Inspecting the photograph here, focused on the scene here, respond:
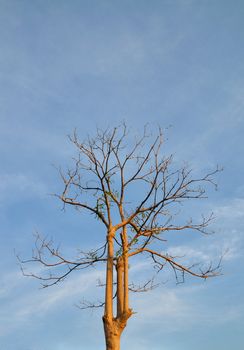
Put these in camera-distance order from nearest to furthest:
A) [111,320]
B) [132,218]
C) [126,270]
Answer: [111,320] < [126,270] < [132,218]

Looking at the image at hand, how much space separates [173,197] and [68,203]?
2732mm

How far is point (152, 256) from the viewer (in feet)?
39.7

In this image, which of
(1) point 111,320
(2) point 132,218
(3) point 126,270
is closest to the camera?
(1) point 111,320

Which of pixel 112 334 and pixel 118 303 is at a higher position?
pixel 118 303

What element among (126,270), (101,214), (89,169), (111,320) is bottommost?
(111,320)

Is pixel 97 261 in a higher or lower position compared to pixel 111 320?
higher

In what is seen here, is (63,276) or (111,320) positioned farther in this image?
(63,276)

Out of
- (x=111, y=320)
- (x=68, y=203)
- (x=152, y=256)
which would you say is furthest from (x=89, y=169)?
Result: (x=111, y=320)

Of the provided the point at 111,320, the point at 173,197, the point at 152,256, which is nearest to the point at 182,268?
the point at 152,256

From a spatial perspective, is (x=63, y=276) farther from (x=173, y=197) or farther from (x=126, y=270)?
(x=173, y=197)

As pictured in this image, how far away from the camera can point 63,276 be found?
39.2 feet

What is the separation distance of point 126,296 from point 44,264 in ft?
8.58

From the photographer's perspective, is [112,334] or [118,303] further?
[118,303]

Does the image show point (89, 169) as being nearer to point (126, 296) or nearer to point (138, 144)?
point (138, 144)
